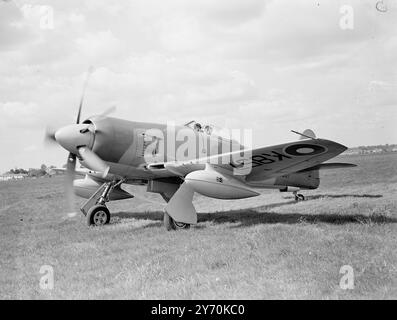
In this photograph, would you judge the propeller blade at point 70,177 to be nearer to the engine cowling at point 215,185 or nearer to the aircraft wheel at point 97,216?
the aircraft wheel at point 97,216

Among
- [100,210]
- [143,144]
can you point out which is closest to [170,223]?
[143,144]

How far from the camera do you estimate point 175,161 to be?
1038 centimetres

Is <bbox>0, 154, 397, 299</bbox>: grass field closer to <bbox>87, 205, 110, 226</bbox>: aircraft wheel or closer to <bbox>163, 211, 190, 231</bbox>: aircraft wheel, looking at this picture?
<bbox>163, 211, 190, 231</bbox>: aircraft wheel

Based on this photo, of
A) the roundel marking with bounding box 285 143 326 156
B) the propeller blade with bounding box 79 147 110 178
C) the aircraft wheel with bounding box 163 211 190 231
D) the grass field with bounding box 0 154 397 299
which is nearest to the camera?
the grass field with bounding box 0 154 397 299

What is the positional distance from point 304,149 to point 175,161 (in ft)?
12.1

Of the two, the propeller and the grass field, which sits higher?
the propeller

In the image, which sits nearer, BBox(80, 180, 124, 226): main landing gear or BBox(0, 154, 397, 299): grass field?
BBox(0, 154, 397, 299): grass field

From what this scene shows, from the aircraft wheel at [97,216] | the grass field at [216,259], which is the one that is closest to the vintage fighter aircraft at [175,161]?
the aircraft wheel at [97,216]

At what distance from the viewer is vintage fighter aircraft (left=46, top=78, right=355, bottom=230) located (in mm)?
8672

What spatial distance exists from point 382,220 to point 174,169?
4815 mm

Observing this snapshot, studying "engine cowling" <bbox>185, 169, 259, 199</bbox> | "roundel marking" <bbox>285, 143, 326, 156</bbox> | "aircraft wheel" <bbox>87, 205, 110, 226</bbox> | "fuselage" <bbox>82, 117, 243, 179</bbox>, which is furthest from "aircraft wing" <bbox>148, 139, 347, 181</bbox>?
"aircraft wheel" <bbox>87, 205, 110, 226</bbox>

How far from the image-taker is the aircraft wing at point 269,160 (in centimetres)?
766

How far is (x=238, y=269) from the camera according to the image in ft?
17.5
